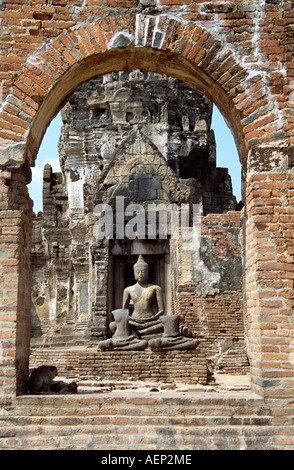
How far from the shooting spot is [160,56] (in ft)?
18.6

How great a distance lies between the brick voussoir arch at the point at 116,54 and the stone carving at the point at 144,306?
5765 mm

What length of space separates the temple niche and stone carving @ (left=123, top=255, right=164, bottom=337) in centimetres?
19

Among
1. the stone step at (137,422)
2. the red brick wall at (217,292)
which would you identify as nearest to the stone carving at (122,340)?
the red brick wall at (217,292)

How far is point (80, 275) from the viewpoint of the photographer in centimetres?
1714

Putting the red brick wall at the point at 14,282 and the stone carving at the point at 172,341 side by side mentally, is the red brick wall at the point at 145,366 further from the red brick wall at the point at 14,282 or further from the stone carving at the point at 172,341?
the red brick wall at the point at 14,282

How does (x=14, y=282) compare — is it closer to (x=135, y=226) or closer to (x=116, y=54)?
(x=116, y=54)

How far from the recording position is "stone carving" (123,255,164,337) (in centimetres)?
1061

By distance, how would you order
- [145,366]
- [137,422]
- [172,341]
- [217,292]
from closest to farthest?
[137,422] < [145,366] < [172,341] < [217,292]

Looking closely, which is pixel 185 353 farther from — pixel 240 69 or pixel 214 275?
pixel 240 69

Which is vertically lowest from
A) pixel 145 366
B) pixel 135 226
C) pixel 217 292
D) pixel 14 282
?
pixel 145 366

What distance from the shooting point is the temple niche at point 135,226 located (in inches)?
492

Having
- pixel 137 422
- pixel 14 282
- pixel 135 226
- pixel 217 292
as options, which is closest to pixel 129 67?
pixel 14 282

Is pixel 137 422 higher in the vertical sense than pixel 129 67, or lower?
lower

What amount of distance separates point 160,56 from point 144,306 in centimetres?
658
